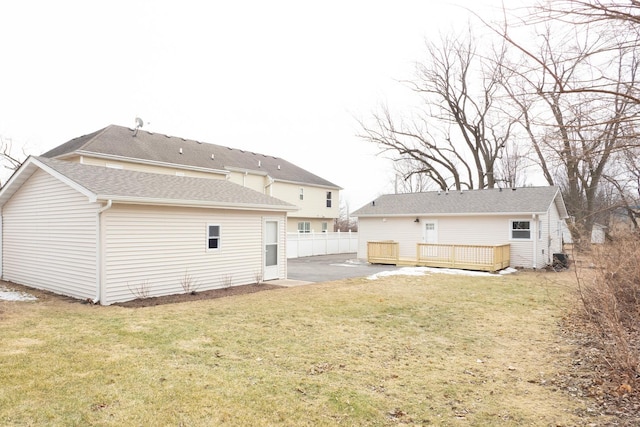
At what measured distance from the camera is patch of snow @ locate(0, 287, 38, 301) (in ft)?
32.9

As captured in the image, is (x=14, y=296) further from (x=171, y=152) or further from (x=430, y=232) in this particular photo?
(x=430, y=232)

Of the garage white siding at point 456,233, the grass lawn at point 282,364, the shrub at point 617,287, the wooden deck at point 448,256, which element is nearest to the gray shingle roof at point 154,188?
the grass lawn at point 282,364

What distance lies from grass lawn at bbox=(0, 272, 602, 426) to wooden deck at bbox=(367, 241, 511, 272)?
808 cm

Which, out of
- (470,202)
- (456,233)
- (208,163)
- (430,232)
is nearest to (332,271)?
(430,232)

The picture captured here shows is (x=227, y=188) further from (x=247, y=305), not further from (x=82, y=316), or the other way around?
(x=82, y=316)

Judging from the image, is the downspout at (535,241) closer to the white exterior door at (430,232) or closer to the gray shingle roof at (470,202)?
the gray shingle roof at (470,202)

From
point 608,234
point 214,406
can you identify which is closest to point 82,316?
point 214,406

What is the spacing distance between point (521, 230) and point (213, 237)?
583 inches

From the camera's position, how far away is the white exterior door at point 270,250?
14.0 m

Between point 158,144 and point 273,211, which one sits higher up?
point 158,144

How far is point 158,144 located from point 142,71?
554 centimetres

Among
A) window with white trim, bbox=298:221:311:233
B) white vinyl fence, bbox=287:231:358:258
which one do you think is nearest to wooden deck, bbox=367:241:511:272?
white vinyl fence, bbox=287:231:358:258

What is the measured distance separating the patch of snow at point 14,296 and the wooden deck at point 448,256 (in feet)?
49.1

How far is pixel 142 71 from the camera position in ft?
64.3
